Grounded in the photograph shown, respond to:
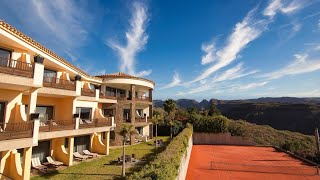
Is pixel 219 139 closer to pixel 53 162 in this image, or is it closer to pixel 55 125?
pixel 53 162

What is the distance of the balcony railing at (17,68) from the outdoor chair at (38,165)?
902 cm

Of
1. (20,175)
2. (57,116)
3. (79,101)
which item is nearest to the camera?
(20,175)

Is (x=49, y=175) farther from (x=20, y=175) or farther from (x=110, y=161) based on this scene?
→ (x=110, y=161)

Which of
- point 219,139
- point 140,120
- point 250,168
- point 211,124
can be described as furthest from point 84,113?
point 219,139

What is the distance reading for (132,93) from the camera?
39062 mm

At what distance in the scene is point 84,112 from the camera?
2966 centimetres

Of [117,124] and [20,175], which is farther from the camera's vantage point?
[117,124]

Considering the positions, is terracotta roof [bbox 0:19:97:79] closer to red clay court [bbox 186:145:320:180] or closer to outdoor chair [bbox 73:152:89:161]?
outdoor chair [bbox 73:152:89:161]

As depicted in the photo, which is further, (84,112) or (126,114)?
(126,114)

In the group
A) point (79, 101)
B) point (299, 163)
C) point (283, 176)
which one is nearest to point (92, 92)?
point (79, 101)

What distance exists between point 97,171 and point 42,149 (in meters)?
5.82

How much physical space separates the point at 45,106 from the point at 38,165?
18.1 feet

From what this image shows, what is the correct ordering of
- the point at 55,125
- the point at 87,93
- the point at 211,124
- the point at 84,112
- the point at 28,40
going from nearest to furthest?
1. the point at 28,40
2. the point at 55,125
3. the point at 87,93
4. the point at 84,112
5. the point at 211,124

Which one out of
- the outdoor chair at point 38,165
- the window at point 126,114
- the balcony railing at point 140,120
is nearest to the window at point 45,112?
the outdoor chair at point 38,165
